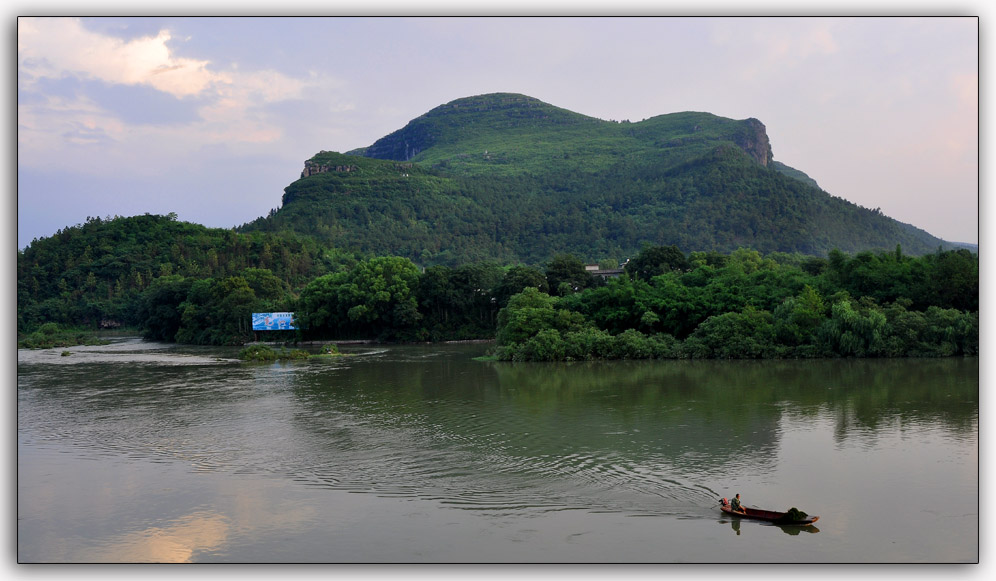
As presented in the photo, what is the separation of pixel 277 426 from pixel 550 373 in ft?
37.8

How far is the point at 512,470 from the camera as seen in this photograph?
1374cm

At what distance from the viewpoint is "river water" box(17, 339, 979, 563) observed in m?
10.2

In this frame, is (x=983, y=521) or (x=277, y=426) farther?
(x=277, y=426)

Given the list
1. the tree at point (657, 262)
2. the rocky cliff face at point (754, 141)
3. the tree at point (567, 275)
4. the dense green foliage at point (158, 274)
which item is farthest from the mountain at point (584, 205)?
the tree at point (657, 262)

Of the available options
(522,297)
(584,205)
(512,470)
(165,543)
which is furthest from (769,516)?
(584,205)

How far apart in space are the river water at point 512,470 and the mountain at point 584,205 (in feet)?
240

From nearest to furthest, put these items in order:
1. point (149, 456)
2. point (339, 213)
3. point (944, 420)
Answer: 1. point (149, 456)
2. point (944, 420)
3. point (339, 213)

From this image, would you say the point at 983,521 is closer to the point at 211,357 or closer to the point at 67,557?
the point at 67,557

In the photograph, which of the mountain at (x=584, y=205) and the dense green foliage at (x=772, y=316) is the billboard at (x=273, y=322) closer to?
the dense green foliage at (x=772, y=316)

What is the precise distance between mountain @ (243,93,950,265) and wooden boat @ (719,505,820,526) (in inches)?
3324

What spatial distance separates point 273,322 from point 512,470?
37503 millimetres

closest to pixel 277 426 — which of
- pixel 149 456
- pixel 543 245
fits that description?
pixel 149 456

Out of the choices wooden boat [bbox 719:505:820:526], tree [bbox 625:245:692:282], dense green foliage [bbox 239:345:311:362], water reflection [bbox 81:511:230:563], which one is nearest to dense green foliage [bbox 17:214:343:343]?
dense green foliage [bbox 239:345:311:362]

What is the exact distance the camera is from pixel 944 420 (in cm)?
1688
